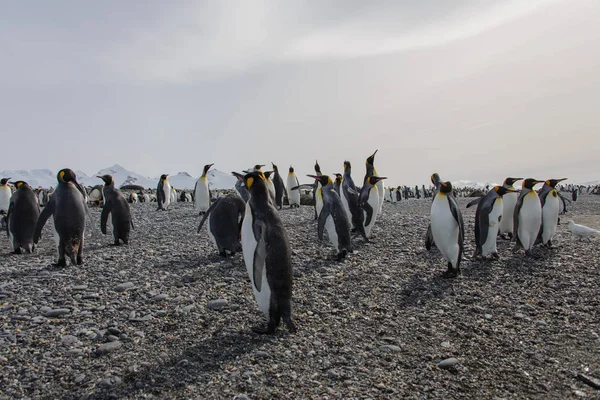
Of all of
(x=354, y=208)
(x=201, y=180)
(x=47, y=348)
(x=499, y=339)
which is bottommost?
(x=499, y=339)

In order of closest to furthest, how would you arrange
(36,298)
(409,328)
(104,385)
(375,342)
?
(104,385) < (375,342) < (409,328) < (36,298)

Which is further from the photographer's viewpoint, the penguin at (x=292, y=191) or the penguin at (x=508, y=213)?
the penguin at (x=292, y=191)

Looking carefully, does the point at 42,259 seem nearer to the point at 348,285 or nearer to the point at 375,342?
the point at 348,285

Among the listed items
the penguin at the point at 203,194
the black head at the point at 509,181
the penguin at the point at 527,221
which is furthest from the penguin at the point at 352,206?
the penguin at the point at 203,194

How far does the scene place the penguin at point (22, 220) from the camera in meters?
7.98

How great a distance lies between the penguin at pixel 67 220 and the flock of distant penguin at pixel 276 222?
13 mm

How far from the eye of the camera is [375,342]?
3959 millimetres

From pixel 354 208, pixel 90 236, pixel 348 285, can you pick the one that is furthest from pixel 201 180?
pixel 348 285

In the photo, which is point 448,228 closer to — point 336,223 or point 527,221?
point 336,223

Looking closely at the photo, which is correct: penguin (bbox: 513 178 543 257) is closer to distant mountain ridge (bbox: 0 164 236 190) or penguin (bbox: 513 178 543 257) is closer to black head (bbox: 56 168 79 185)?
black head (bbox: 56 168 79 185)

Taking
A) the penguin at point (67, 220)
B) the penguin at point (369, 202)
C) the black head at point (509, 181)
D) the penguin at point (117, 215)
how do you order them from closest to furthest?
the penguin at point (67, 220)
the penguin at point (117, 215)
the black head at point (509, 181)
the penguin at point (369, 202)

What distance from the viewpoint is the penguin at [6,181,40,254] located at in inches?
314

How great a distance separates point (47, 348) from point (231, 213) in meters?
3.83

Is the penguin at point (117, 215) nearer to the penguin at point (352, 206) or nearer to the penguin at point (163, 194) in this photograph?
the penguin at point (352, 206)
